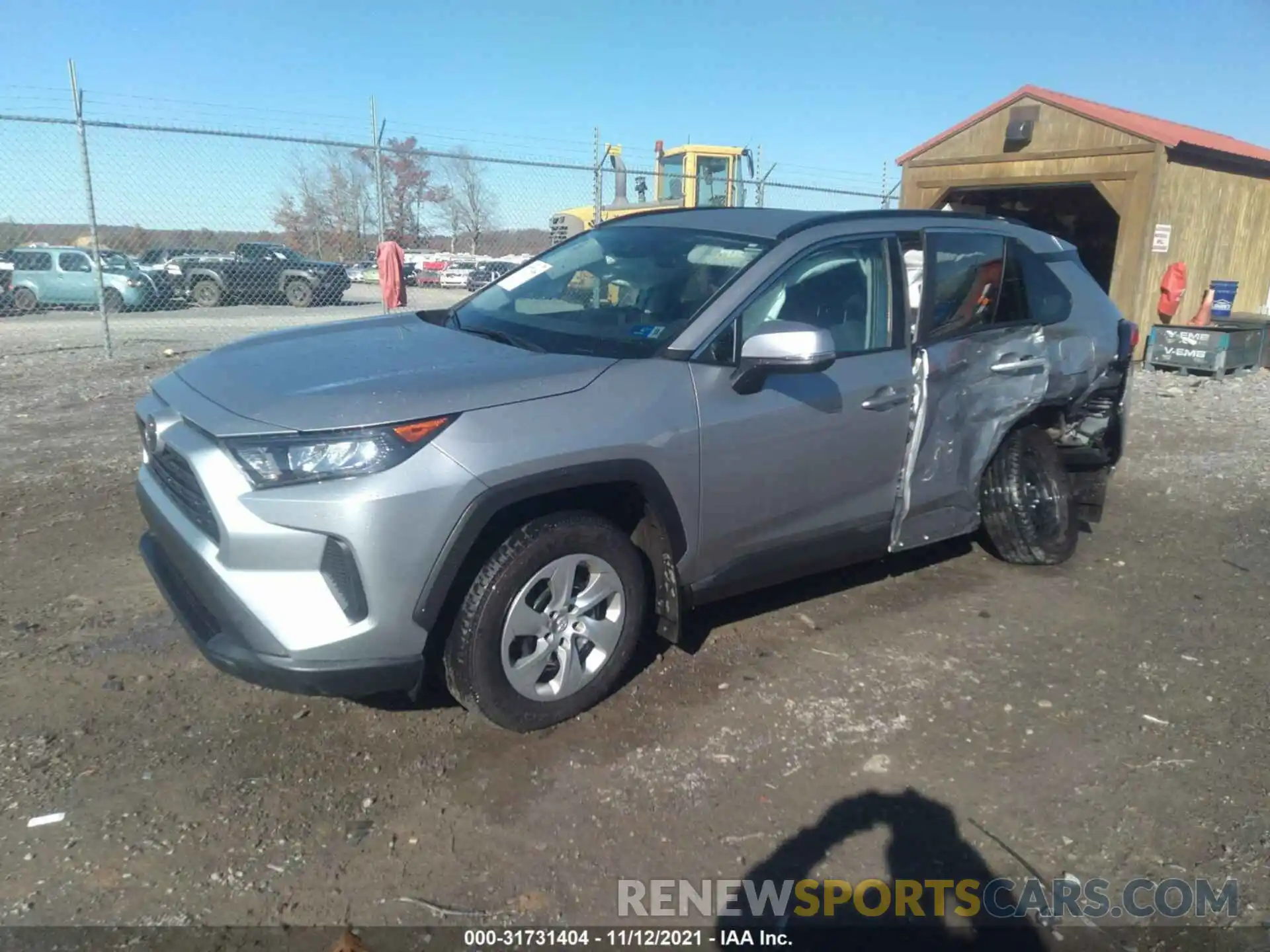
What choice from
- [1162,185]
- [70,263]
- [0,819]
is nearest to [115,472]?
[0,819]

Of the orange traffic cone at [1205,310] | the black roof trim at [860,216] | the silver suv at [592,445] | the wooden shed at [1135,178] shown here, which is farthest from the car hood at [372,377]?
the orange traffic cone at [1205,310]

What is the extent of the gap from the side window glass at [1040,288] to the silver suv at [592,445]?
2 centimetres

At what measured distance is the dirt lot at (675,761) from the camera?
2.56 meters

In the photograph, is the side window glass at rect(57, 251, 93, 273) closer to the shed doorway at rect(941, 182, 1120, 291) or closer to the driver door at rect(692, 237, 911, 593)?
the shed doorway at rect(941, 182, 1120, 291)

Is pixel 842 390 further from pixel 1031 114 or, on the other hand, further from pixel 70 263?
pixel 70 263

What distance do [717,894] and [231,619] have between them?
63.7 inches

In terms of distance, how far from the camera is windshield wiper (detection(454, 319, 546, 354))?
3.38 meters

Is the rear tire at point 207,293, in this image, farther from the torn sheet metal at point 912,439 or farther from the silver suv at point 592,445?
the torn sheet metal at point 912,439

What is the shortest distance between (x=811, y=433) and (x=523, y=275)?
5.31ft

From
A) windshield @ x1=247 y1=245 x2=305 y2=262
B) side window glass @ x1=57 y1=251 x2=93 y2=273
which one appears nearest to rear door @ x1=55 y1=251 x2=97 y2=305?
side window glass @ x1=57 y1=251 x2=93 y2=273

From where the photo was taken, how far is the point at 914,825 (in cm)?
→ 282

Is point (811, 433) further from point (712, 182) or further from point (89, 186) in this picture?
point (712, 182)

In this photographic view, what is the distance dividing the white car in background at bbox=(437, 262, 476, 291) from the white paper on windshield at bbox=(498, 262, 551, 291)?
78.8 ft

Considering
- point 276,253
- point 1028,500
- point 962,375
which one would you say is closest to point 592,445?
point 962,375
